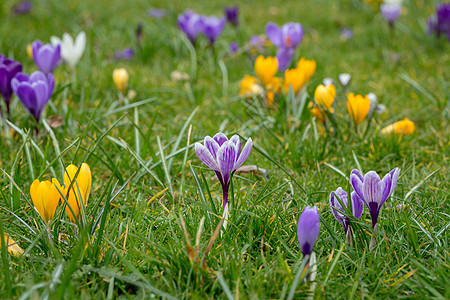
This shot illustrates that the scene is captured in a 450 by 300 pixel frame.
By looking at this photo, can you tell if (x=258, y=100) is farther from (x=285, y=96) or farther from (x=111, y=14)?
(x=111, y=14)

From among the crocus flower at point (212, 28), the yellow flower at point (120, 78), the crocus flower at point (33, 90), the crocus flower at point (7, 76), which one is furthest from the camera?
Result: the crocus flower at point (212, 28)

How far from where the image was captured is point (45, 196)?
51.8 inches

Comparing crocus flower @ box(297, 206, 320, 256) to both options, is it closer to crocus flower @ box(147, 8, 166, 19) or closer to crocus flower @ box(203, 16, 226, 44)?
crocus flower @ box(203, 16, 226, 44)

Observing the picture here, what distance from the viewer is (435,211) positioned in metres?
1.56

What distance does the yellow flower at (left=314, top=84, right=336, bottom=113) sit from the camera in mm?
2152

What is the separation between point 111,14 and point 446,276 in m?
5.01

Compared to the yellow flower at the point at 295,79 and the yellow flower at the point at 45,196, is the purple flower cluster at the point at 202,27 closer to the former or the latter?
the yellow flower at the point at 295,79

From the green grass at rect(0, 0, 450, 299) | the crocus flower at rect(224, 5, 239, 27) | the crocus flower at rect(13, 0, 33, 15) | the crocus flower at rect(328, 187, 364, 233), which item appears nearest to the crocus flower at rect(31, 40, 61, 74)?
the green grass at rect(0, 0, 450, 299)

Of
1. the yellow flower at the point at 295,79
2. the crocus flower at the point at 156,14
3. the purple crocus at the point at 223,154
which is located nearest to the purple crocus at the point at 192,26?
the crocus flower at the point at 156,14

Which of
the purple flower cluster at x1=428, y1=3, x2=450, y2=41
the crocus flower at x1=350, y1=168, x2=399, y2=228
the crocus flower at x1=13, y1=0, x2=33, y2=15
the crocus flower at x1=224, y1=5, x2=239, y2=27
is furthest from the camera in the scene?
the crocus flower at x1=13, y1=0, x2=33, y2=15

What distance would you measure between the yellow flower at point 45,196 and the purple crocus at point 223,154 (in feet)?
1.47

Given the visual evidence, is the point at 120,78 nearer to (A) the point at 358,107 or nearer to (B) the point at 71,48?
(B) the point at 71,48

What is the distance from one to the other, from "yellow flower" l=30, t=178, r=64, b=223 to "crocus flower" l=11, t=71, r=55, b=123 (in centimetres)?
86

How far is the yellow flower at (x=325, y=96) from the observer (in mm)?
2152
